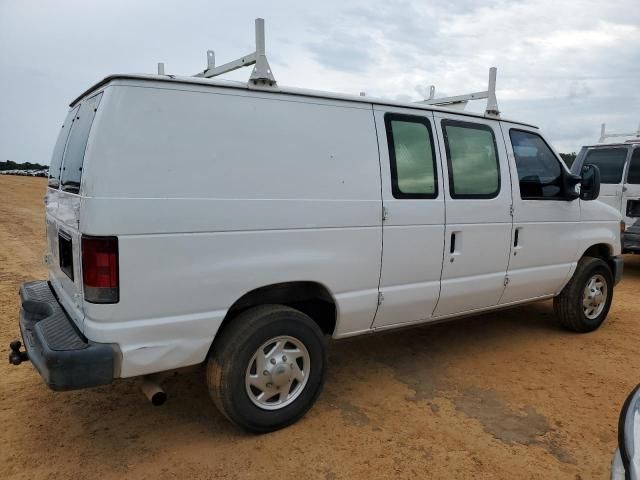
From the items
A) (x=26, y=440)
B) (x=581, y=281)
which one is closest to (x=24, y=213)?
(x=26, y=440)

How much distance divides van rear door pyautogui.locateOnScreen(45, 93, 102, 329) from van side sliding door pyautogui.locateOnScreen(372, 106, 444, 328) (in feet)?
6.51

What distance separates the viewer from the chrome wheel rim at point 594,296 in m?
5.53

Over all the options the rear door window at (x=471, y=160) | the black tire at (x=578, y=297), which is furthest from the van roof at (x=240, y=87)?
the black tire at (x=578, y=297)

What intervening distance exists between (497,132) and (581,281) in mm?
1973

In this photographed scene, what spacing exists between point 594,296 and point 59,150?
214 inches

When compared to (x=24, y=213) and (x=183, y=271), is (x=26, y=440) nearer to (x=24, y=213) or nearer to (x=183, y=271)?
(x=183, y=271)

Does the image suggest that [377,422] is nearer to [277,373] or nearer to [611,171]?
[277,373]

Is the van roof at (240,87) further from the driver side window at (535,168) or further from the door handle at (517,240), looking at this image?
the door handle at (517,240)

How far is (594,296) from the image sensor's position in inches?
220

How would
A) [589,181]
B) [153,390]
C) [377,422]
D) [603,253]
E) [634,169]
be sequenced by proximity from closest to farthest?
[153,390] → [377,422] → [589,181] → [603,253] → [634,169]

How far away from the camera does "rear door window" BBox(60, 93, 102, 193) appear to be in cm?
300

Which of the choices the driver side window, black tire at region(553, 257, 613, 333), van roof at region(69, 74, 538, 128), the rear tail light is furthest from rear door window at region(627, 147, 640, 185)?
the rear tail light

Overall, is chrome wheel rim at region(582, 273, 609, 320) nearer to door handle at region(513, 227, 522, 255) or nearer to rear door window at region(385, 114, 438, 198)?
door handle at region(513, 227, 522, 255)

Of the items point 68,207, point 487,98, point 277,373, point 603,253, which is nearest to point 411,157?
point 487,98
